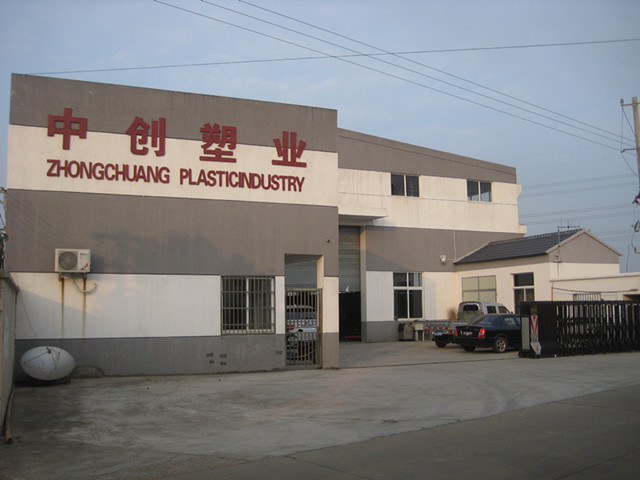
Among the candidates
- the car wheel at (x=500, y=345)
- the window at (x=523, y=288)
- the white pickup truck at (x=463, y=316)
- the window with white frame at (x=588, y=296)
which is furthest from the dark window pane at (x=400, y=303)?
the window with white frame at (x=588, y=296)

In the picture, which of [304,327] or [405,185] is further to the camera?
[405,185]

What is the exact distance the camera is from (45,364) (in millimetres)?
13320

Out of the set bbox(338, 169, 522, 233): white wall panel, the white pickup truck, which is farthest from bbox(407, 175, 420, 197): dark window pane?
the white pickup truck

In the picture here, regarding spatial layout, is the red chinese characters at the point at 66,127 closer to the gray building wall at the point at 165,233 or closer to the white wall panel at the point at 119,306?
the gray building wall at the point at 165,233

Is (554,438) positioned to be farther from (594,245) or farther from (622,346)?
(594,245)

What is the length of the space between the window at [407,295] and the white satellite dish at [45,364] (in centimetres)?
1881

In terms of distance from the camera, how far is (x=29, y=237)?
47.9 ft

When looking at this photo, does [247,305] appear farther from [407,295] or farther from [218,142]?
[407,295]

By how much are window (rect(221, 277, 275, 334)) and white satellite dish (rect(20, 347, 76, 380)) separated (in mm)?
4063

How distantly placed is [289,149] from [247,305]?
457 centimetres

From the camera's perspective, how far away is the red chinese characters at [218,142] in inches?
644

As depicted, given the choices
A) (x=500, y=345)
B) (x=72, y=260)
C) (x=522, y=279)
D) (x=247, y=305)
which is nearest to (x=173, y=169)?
(x=72, y=260)

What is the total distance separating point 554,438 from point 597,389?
5.35m

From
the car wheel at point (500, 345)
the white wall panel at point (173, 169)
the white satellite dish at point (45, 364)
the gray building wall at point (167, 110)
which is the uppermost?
the gray building wall at point (167, 110)
